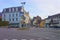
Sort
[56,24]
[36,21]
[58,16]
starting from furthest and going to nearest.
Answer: [36,21] < [58,16] < [56,24]

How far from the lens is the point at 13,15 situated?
95500 millimetres

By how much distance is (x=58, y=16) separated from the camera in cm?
9975

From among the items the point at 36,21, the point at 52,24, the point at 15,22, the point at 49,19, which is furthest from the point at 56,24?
the point at 36,21

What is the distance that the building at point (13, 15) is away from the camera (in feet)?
304

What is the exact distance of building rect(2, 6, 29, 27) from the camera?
92744 millimetres

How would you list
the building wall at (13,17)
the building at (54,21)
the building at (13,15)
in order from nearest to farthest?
the building at (13,15) → the building wall at (13,17) → the building at (54,21)

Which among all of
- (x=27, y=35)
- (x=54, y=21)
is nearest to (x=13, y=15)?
(x=54, y=21)

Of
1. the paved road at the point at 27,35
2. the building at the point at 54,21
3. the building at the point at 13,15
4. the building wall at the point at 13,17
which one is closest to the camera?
the paved road at the point at 27,35

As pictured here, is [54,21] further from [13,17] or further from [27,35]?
[27,35]

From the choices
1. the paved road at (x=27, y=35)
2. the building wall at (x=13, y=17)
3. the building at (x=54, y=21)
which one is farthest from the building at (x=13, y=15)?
the paved road at (x=27, y=35)

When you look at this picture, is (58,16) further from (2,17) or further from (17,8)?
(2,17)

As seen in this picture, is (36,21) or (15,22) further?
(36,21)

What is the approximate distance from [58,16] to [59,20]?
3216 mm

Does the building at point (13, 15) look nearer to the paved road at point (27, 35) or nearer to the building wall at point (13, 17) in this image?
the building wall at point (13, 17)
